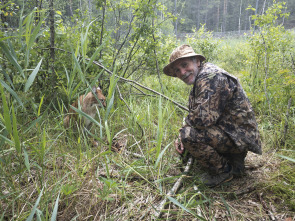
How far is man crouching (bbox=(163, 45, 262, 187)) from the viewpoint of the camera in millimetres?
2049

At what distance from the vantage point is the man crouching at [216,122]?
6.72 ft

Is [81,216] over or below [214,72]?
below

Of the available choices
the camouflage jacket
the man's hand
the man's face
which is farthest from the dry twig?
the man's face

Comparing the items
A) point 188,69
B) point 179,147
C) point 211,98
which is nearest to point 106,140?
point 179,147

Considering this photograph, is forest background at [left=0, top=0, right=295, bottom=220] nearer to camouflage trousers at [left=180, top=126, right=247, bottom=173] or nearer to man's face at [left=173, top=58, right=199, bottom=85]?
camouflage trousers at [left=180, top=126, right=247, bottom=173]

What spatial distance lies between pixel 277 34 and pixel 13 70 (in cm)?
458

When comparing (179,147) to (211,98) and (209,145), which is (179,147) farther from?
(211,98)

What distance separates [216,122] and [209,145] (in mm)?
263

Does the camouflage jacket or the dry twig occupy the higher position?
the camouflage jacket

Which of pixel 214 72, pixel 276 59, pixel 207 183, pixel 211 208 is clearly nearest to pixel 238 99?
pixel 214 72

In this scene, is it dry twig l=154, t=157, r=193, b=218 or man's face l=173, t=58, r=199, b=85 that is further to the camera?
man's face l=173, t=58, r=199, b=85

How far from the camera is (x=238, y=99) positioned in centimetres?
215

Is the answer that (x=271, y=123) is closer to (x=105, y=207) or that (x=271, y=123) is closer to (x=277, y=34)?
(x=277, y=34)

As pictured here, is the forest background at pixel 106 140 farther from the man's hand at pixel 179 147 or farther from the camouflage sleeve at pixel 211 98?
the camouflage sleeve at pixel 211 98
